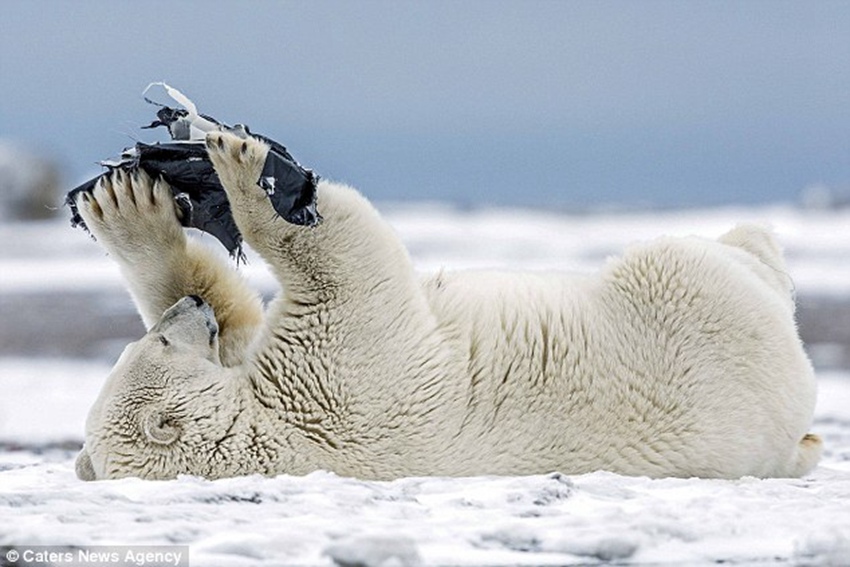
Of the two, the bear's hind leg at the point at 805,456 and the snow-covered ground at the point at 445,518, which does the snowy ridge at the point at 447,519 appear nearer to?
the snow-covered ground at the point at 445,518

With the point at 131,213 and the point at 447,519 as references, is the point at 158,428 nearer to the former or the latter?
the point at 131,213

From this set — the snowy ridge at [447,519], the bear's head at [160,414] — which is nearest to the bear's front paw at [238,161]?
the bear's head at [160,414]

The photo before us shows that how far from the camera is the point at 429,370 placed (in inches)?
186

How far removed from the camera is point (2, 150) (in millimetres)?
33562

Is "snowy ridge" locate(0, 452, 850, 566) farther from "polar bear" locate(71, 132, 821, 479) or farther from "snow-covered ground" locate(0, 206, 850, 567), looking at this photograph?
"polar bear" locate(71, 132, 821, 479)

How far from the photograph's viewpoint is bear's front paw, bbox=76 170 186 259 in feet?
16.7

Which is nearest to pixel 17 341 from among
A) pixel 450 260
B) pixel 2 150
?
pixel 450 260

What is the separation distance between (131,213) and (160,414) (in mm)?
968

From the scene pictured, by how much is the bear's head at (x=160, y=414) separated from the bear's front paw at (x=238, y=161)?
0.60m

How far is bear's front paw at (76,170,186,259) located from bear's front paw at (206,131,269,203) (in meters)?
0.45

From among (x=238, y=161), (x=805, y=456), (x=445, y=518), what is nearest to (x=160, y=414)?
(x=238, y=161)

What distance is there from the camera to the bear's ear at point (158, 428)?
4.50 metres

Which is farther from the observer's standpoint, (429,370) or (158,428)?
(429,370)

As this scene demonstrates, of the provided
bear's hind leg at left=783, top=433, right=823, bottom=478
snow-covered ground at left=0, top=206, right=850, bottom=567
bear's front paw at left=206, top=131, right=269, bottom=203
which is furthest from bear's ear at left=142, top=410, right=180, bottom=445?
bear's hind leg at left=783, top=433, right=823, bottom=478
